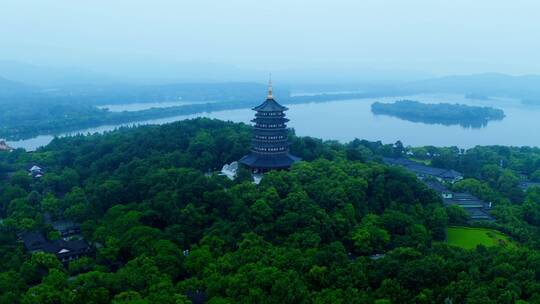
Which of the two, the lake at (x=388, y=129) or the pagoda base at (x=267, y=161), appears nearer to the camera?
the pagoda base at (x=267, y=161)

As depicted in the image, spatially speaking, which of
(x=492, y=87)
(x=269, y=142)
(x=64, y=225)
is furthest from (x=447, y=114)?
(x=492, y=87)

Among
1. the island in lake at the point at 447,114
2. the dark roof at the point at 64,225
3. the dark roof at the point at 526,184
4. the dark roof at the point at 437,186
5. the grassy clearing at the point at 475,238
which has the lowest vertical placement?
the grassy clearing at the point at 475,238

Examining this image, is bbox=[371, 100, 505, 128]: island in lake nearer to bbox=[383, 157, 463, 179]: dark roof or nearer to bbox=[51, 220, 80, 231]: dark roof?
bbox=[383, 157, 463, 179]: dark roof

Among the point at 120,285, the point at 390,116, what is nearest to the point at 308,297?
the point at 120,285

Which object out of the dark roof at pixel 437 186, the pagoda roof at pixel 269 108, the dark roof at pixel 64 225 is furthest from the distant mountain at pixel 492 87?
the dark roof at pixel 64 225

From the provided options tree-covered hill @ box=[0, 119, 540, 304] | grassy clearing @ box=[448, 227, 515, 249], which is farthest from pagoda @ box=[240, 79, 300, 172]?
grassy clearing @ box=[448, 227, 515, 249]

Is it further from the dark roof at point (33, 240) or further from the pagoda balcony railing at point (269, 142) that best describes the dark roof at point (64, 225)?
the pagoda balcony railing at point (269, 142)
